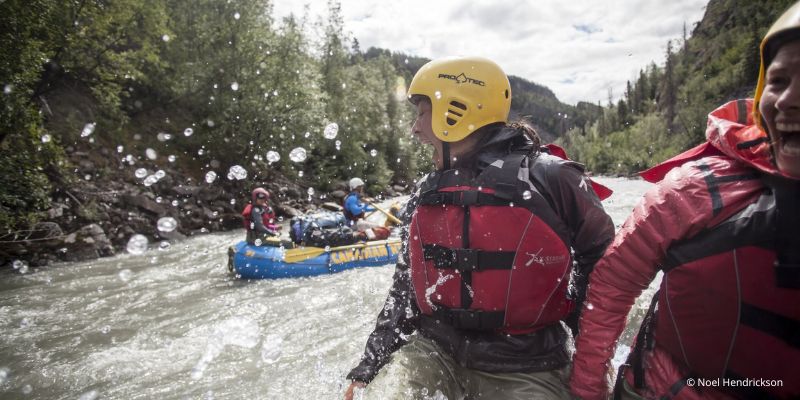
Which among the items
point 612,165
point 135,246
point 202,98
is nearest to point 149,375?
point 135,246

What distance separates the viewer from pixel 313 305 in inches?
271

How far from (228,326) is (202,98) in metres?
16.5

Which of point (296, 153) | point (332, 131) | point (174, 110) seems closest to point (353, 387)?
point (296, 153)

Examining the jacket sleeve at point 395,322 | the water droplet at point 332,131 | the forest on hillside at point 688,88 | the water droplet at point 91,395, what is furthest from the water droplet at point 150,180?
the forest on hillside at point 688,88

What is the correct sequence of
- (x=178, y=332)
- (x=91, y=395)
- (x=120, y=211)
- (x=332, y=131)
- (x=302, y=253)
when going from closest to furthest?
(x=91, y=395), (x=178, y=332), (x=302, y=253), (x=120, y=211), (x=332, y=131)

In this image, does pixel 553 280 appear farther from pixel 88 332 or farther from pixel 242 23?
pixel 242 23

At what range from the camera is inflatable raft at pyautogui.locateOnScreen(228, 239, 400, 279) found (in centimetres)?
890

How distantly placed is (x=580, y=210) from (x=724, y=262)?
0.76 m

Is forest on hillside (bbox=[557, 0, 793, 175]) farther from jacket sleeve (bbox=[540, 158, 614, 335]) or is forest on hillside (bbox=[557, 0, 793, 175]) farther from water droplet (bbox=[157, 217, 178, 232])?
jacket sleeve (bbox=[540, 158, 614, 335])

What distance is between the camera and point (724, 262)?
1.37 meters

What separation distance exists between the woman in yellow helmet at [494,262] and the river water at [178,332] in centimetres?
177

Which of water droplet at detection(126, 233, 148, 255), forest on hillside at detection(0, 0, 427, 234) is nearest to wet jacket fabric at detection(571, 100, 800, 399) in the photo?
forest on hillside at detection(0, 0, 427, 234)

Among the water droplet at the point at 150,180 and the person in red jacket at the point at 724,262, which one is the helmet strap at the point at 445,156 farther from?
the water droplet at the point at 150,180

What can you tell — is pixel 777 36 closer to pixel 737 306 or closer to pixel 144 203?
pixel 737 306
